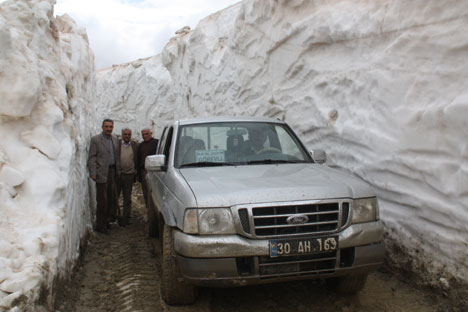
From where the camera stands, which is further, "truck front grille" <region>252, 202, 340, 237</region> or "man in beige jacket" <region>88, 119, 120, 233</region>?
"man in beige jacket" <region>88, 119, 120, 233</region>

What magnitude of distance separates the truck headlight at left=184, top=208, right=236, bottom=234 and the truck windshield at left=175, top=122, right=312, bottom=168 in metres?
0.98

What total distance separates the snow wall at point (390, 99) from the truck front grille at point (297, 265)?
3.88ft

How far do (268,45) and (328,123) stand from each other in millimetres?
3182

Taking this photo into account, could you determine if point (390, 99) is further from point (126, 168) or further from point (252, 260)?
point (126, 168)

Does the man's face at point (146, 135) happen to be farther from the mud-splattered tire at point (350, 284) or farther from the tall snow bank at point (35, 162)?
the mud-splattered tire at point (350, 284)

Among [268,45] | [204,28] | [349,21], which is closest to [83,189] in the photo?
[349,21]

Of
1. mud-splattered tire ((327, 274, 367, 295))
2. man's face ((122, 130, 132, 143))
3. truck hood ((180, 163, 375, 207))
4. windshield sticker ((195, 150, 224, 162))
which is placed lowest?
mud-splattered tire ((327, 274, 367, 295))

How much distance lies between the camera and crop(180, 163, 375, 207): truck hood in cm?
298

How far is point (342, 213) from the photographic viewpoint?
311 cm

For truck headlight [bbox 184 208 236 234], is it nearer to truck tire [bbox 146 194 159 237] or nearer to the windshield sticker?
the windshield sticker

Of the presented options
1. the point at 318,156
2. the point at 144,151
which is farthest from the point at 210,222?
the point at 144,151

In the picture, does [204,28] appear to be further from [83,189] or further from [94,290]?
[94,290]

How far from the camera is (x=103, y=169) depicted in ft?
20.1

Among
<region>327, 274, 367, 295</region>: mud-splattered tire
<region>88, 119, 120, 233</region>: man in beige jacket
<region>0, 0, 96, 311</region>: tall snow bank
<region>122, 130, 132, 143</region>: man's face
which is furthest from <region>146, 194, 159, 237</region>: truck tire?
<region>327, 274, 367, 295</region>: mud-splattered tire
